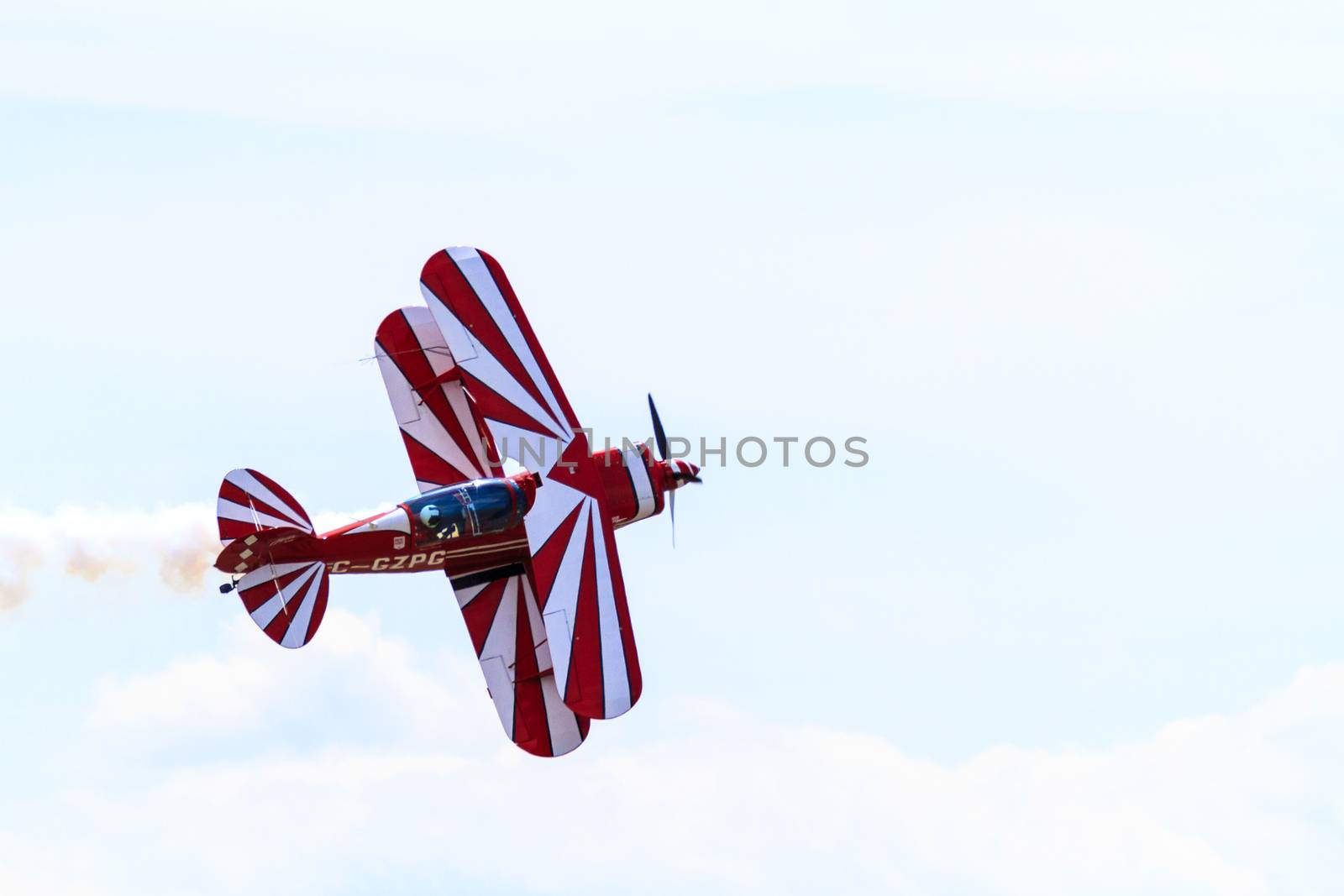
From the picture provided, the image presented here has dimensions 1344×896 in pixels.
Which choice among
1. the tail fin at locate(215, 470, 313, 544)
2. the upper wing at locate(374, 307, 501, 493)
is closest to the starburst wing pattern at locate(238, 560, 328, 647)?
the tail fin at locate(215, 470, 313, 544)

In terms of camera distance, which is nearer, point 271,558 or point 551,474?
point 271,558

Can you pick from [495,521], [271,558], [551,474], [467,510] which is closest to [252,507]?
[271,558]

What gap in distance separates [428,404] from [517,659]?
4.06 meters

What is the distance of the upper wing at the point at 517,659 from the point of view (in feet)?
101

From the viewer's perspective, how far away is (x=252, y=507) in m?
29.5

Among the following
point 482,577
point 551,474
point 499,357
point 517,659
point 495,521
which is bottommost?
point 517,659

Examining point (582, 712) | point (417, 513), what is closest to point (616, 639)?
point (582, 712)

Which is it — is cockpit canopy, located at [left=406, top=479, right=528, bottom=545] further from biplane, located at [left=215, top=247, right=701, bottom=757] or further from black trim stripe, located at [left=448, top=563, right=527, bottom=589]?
black trim stripe, located at [left=448, top=563, right=527, bottom=589]

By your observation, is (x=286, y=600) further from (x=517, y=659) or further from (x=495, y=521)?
(x=517, y=659)

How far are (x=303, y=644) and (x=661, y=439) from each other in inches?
255

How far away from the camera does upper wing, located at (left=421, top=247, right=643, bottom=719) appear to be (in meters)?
30.2

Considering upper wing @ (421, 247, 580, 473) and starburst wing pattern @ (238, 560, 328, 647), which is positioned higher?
upper wing @ (421, 247, 580, 473)

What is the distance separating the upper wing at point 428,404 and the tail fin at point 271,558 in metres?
2.58

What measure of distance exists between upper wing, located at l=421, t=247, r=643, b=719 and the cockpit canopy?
1.71 feet
